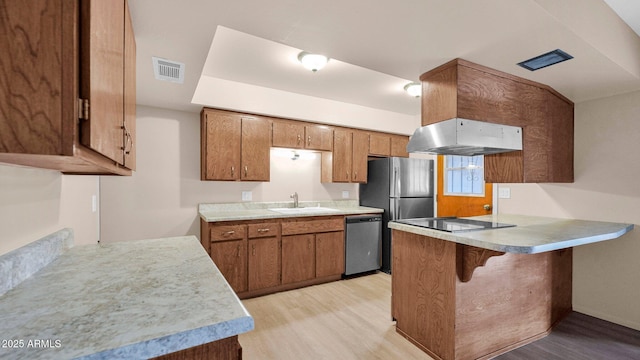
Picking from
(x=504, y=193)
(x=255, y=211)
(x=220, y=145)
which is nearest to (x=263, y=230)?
(x=255, y=211)

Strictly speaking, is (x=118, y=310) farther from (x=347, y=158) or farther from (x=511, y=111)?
(x=347, y=158)

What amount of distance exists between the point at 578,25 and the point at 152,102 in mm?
3639

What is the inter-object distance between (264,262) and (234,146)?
141 centimetres

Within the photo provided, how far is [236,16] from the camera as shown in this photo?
148 centimetres

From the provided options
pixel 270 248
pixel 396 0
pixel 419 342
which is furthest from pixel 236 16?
pixel 419 342

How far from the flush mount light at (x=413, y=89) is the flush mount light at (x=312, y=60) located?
A: 119 cm

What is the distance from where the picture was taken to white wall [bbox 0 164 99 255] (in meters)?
1.00

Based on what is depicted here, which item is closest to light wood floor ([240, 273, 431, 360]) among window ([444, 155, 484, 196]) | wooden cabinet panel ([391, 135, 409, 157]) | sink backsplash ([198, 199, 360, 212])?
sink backsplash ([198, 199, 360, 212])

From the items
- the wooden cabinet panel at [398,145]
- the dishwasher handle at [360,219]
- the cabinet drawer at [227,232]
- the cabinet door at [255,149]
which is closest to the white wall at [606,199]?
the dishwasher handle at [360,219]

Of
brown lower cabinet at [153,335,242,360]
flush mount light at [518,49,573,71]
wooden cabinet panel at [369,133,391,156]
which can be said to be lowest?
brown lower cabinet at [153,335,242,360]

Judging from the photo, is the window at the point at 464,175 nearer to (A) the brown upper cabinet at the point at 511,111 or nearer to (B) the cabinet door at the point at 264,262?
(A) the brown upper cabinet at the point at 511,111

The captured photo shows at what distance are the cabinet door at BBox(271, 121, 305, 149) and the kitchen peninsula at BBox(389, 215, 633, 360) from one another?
5.88ft

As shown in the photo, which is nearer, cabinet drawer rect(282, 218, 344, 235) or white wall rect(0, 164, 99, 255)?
white wall rect(0, 164, 99, 255)

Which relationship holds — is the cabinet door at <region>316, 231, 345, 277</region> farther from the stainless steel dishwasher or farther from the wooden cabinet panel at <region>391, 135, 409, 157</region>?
the wooden cabinet panel at <region>391, 135, 409, 157</region>
